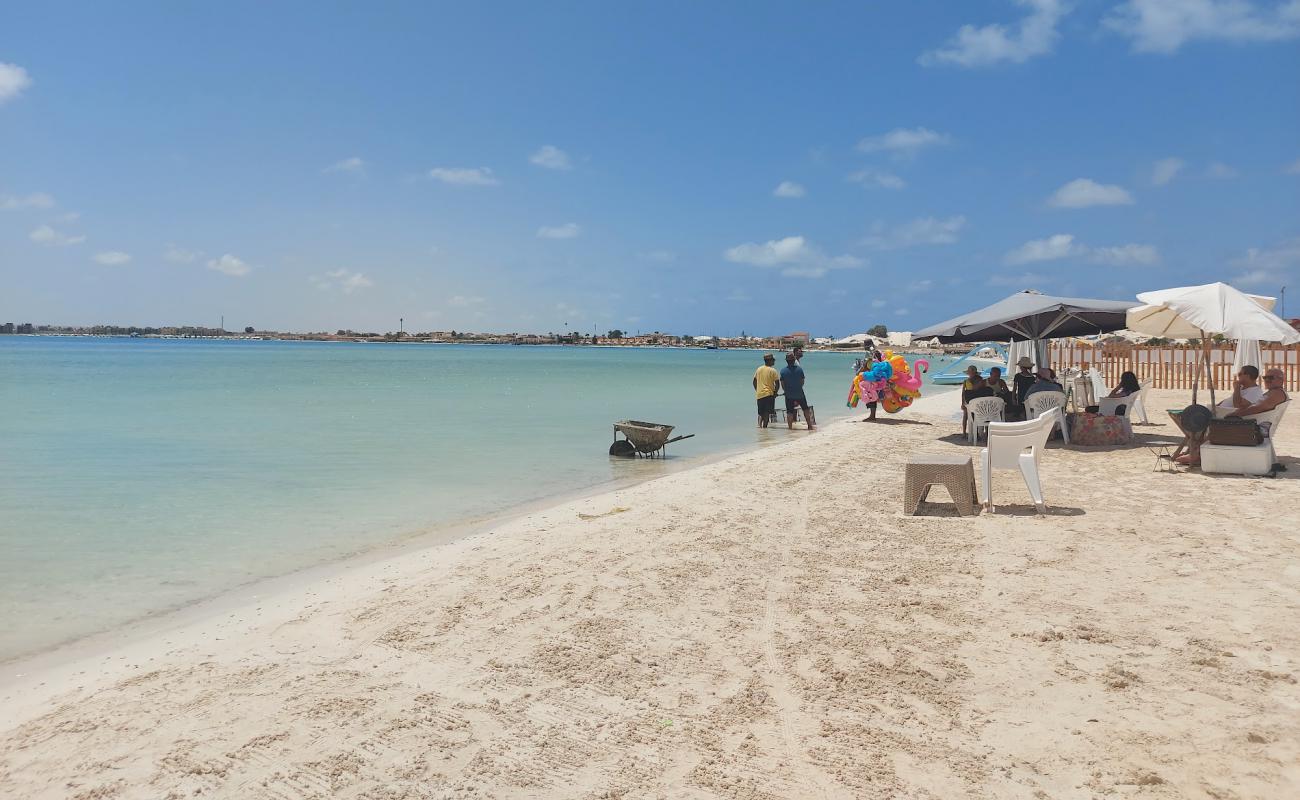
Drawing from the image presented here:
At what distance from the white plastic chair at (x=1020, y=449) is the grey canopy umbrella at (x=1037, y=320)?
3982 millimetres

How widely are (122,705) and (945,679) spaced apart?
3676 millimetres

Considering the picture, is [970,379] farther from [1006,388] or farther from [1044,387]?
[1044,387]

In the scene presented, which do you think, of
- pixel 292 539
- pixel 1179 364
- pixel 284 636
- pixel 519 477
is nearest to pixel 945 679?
pixel 284 636

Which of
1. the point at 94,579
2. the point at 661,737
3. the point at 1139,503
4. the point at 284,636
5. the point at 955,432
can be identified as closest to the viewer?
the point at 661,737

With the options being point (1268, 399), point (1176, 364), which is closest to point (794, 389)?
point (1268, 399)

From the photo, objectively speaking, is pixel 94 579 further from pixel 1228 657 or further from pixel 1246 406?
pixel 1246 406

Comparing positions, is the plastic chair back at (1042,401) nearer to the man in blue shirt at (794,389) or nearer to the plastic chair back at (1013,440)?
the plastic chair back at (1013,440)

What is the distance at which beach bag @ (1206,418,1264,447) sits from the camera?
8414 millimetres

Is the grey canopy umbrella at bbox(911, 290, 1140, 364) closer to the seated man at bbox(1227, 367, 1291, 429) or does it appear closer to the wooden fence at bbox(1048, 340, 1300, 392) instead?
the seated man at bbox(1227, 367, 1291, 429)

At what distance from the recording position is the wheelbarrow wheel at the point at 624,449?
42.3ft

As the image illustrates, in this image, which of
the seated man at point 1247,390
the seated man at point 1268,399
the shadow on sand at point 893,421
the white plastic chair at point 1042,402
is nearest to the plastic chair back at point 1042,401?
the white plastic chair at point 1042,402

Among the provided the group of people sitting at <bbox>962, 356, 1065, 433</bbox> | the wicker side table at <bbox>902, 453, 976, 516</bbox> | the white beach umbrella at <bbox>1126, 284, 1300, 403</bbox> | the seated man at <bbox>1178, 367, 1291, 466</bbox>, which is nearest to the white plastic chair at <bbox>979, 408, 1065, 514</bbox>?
the wicker side table at <bbox>902, 453, 976, 516</bbox>

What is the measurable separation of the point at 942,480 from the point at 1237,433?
12.8 feet

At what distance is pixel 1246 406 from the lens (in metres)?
8.63
